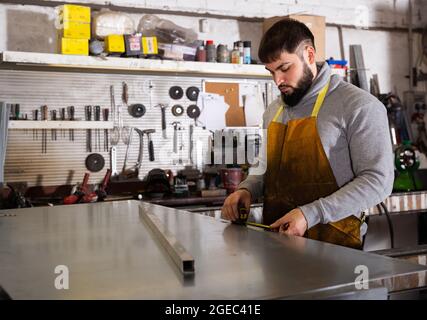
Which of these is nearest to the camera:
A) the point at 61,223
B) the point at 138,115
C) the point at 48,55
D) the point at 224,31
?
the point at 61,223

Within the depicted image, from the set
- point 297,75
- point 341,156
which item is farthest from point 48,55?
point 341,156

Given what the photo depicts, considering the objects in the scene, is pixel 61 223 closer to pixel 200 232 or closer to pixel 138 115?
pixel 200 232

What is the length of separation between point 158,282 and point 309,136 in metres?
1.09

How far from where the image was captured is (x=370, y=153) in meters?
1.66

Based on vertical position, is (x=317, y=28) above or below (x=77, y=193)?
above

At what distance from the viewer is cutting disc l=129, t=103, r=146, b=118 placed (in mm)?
3426

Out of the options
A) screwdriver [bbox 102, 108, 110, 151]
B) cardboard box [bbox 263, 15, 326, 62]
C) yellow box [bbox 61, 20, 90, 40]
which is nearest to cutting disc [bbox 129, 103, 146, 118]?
screwdriver [bbox 102, 108, 110, 151]

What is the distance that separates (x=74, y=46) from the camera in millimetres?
2938

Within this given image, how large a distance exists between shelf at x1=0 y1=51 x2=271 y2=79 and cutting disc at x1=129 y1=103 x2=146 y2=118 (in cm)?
25

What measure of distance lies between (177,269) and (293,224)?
2.03 feet

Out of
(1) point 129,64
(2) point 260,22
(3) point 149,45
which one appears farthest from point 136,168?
(2) point 260,22

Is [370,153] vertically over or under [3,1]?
under

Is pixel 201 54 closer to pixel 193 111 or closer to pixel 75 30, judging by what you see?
pixel 193 111

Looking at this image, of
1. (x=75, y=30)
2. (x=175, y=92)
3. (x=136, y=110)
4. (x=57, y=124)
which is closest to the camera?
(x=75, y=30)
